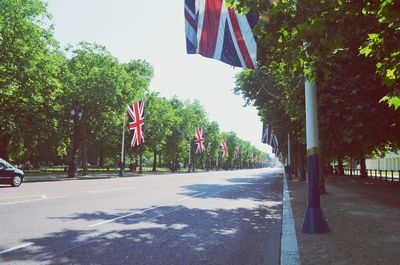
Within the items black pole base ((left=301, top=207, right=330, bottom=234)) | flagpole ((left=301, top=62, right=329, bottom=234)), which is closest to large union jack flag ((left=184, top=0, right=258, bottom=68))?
flagpole ((left=301, top=62, right=329, bottom=234))

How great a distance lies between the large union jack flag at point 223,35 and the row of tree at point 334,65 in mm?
941

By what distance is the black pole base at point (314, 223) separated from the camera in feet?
23.7

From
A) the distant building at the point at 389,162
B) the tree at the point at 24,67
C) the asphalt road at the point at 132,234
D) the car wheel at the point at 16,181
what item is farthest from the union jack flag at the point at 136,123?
the distant building at the point at 389,162

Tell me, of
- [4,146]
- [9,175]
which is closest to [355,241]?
[9,175]

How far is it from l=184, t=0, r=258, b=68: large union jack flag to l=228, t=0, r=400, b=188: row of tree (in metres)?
0.94

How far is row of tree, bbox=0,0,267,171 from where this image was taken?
27.3 m

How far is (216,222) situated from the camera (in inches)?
355

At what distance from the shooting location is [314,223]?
729 cm

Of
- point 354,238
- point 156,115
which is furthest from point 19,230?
point 156,115

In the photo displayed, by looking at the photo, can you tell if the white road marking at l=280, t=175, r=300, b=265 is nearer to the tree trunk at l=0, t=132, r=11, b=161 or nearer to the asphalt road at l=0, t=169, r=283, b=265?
the asphalt road at l=0, t=169, r=283, b=265

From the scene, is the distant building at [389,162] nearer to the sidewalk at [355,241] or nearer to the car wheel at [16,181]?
the car wheel at [16,181]

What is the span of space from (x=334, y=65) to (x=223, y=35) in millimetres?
4861

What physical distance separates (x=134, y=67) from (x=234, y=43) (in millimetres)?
49737

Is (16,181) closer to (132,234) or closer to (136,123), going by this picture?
(132,234)
